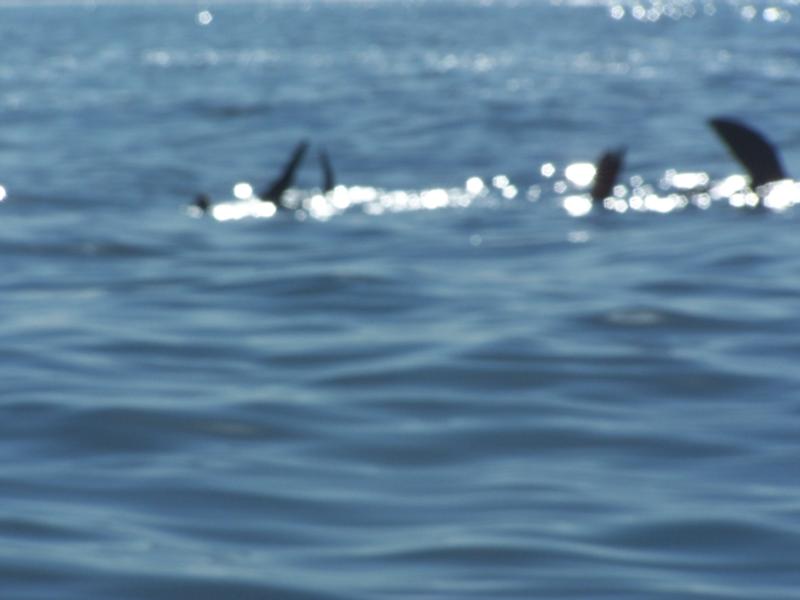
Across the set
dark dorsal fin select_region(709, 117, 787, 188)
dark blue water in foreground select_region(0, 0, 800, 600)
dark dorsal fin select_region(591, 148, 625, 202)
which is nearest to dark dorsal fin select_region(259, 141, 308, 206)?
dark blue water in foreground select_region(0, 0, 800, 600)

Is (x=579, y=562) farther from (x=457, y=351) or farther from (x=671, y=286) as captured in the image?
(x=671, y=286)

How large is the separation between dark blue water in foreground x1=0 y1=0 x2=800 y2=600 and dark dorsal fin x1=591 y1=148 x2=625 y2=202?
135 millimetres

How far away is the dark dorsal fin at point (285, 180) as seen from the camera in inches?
443

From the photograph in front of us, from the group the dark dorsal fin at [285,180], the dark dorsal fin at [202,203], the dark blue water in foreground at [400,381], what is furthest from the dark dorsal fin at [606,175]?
the dark dorsal fin at [202,203]

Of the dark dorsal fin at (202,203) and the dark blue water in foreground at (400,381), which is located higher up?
the dark dorsal fin at (202,203)

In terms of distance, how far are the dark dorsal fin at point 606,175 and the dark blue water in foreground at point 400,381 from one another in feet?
0.44

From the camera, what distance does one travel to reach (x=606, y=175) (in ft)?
37.7

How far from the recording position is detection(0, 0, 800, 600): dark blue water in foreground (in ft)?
15.2

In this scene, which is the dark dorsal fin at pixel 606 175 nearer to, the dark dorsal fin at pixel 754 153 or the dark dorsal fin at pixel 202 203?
the dark dorsal fin at pixel 754 153

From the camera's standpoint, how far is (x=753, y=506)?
502 centimetres

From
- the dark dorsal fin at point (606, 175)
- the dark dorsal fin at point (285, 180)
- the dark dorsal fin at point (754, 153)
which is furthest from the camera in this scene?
the dark dorsal fin at point (606, 175)

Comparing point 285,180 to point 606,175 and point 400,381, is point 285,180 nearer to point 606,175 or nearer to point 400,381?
point 606,175

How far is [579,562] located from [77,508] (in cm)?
136

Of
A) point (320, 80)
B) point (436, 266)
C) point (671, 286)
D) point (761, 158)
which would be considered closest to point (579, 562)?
point (671, 286)
